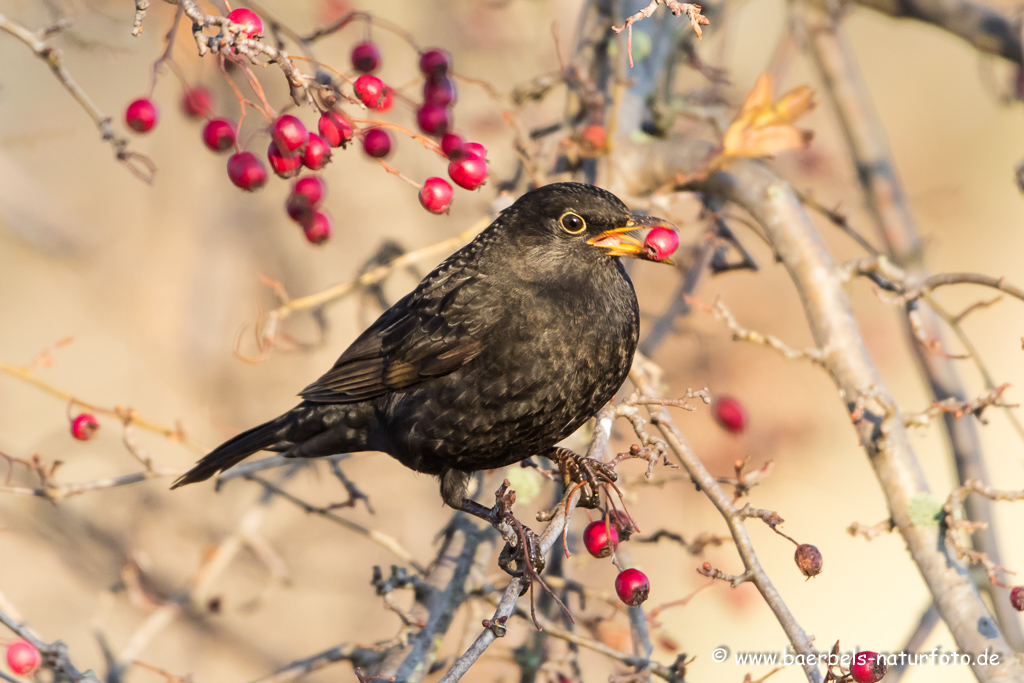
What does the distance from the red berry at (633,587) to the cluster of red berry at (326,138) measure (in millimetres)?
1218

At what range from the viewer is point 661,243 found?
2570 millimetres

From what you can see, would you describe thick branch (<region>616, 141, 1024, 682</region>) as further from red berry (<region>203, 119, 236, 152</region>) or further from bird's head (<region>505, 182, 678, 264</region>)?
red berry (<region>203, 119, 236, 152</region>)

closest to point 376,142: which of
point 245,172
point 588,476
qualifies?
point 245,172

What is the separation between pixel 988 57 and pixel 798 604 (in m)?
4.37

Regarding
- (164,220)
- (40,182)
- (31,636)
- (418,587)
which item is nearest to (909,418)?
(418,587)

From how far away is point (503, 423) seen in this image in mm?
2668

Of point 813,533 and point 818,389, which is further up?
point 818,389

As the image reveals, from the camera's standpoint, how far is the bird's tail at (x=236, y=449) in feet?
10.1

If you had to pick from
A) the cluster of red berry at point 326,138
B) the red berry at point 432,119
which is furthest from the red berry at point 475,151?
the red berry at point 432,119

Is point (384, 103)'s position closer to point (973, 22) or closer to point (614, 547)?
point (614, 547)

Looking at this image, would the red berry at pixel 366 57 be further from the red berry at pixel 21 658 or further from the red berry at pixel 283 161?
the red berry at pixel 21 658

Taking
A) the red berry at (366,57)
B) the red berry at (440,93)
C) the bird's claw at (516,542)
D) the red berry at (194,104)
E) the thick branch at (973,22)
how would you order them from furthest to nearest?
the thick branch at (973,22) < the red berry at (194,104) < the red berry at (366,57) < the red berry at (440,93) < the bird's claw at (516,542)

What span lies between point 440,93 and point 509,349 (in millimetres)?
1190

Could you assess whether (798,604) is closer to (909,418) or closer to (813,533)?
(813,533)
